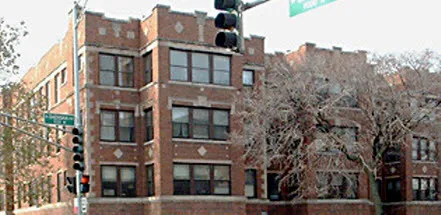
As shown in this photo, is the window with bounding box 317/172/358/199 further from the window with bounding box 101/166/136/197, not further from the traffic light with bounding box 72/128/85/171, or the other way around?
the traffic light with bounding box 72/128/85/171

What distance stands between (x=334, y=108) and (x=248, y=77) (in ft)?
19.4

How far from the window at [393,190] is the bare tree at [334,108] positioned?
9.92m

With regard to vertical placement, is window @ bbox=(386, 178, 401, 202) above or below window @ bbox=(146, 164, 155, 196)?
below

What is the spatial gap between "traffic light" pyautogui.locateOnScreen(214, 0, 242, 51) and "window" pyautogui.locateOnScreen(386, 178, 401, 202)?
1350 inches

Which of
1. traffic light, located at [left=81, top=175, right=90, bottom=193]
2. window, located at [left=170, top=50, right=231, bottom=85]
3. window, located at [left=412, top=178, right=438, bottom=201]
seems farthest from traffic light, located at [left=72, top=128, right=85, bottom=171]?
window, located at [left=412, top=178, right=438, bottom=201]

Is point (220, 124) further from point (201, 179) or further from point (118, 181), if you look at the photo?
point (118, 181)

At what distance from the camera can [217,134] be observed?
36.2 metres

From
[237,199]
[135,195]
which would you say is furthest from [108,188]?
[237,199]

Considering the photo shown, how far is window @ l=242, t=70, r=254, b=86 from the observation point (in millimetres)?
38578

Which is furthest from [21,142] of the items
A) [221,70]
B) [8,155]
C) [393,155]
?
[393,155]

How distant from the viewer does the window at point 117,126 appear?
35625 millimetres

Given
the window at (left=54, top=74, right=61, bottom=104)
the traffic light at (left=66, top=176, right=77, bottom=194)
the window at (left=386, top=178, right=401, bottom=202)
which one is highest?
the window at (left=54, top=74, right=61, bottom=104)

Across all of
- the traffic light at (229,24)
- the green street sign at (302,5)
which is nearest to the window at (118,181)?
the traffic light at (229,24)

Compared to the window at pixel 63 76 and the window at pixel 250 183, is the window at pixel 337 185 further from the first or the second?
the window at pixel 63 76
